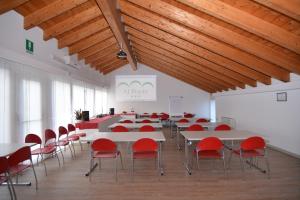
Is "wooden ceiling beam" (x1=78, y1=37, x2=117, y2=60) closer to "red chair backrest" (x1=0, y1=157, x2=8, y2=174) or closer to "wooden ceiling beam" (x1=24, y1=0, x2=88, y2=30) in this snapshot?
"wooden ceiling beam" (x1=24, y1=0, x2=88, y2=30)

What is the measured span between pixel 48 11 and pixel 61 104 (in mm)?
2917

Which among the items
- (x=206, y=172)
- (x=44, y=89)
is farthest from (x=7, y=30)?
(x=206, y=172)

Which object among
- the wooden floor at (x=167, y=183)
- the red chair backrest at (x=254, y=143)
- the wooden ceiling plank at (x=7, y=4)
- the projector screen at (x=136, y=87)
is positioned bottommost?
the wooden floor at (x=167, y=183)

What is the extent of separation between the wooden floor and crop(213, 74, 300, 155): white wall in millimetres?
913

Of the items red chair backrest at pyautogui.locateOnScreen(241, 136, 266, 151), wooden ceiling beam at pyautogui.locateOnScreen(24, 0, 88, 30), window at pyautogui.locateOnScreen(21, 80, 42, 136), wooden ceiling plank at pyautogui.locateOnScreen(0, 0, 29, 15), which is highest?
wooden ceiling beam at pyautogui.locateOnScreen(24, 0, 88, 30)

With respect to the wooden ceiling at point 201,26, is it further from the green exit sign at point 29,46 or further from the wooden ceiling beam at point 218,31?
the green exit sign at point 29,46

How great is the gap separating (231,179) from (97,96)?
8328mm

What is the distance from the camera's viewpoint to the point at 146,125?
5543 mm

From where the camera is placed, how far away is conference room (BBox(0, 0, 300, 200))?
11.6 feet

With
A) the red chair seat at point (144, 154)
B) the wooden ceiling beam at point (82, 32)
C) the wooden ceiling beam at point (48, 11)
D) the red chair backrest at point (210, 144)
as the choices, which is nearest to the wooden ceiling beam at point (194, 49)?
the wooden ceiling beam at point (82, 32)

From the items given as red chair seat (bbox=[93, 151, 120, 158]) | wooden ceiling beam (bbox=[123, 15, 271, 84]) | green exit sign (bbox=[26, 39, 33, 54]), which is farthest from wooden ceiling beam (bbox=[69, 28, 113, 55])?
red chair seat (bbox=[93, 151, 120, 158])

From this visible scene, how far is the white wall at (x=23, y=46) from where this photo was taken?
3.91 metres

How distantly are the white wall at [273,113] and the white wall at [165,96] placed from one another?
12.6 ft

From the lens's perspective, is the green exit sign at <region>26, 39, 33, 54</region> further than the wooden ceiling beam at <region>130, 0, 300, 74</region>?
Yes
